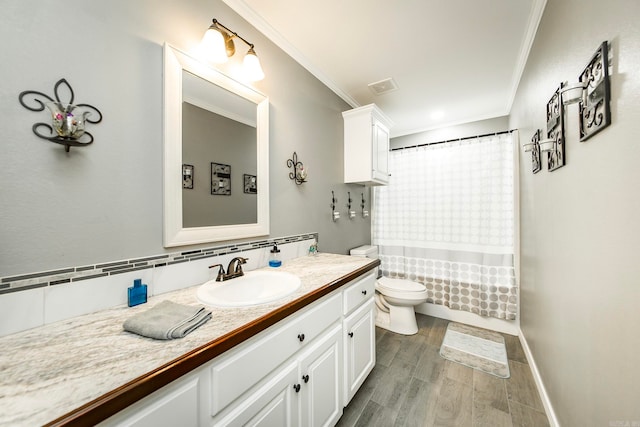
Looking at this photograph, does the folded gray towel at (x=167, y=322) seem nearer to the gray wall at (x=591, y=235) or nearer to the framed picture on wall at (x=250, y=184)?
the framed picture on wall at (x=250, y=184)

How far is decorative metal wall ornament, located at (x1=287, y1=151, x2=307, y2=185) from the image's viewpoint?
1797mm

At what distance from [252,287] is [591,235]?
150 cm

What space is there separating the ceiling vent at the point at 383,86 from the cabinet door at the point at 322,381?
6.97 feet

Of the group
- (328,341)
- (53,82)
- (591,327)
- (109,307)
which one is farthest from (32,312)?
(591,327)

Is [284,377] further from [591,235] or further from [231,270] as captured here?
[591,235]

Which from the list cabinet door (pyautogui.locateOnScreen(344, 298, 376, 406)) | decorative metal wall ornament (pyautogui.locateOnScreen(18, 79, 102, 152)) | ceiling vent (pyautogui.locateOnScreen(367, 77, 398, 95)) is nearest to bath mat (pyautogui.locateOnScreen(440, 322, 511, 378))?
cabinet door (pyautogui.locateOnScreen(344, 298, 376, 406))

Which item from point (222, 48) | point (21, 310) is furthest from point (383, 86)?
point (21, 310)

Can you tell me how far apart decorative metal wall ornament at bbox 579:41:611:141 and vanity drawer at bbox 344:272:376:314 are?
123cm

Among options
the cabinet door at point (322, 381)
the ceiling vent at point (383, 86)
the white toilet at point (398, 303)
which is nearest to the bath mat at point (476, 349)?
the white toilet at point (398, 303)

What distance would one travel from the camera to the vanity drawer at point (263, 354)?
705 millimetres

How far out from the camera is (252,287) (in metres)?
1.29

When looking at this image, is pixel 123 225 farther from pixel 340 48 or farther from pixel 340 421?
pixel 340 48

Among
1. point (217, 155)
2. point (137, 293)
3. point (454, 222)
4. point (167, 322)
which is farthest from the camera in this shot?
point (454, 222)

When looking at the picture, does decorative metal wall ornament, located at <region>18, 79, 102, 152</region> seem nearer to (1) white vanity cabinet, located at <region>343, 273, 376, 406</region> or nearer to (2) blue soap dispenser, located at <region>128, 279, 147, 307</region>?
(2) blue soap dispenser, located at <region>128, 279, 147, 307</region>
